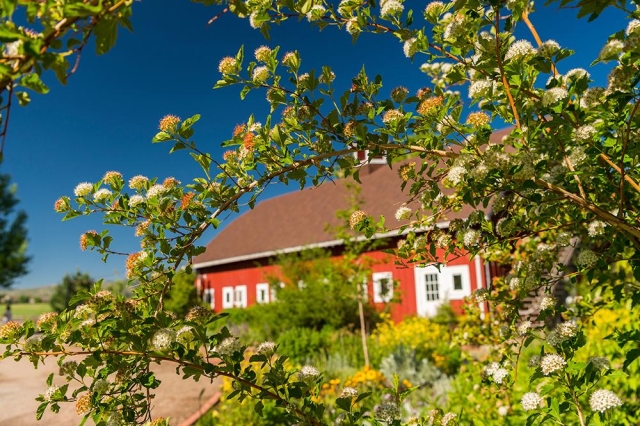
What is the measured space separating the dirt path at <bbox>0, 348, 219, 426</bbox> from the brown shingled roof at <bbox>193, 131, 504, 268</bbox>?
22.2ft

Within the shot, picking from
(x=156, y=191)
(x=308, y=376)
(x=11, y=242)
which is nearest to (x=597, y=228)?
(x=308, y=376)

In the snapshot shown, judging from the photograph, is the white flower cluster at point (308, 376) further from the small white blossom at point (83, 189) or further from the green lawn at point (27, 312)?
the green lawn at point (27, 312)

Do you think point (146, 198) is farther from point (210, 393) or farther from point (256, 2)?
point (210, 393)

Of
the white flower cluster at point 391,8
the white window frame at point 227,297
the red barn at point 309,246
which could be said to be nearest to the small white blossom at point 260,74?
the white flower cluster at point 391,8

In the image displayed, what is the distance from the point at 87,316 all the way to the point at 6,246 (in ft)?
104

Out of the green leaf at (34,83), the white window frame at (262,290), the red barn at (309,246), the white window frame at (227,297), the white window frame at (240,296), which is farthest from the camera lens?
the white window frame at (227,297)

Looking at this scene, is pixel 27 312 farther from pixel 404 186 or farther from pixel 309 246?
pixel 404 186

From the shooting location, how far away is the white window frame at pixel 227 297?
64.3ft

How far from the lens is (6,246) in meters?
27.3

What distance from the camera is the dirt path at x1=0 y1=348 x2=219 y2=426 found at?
673 centimetres

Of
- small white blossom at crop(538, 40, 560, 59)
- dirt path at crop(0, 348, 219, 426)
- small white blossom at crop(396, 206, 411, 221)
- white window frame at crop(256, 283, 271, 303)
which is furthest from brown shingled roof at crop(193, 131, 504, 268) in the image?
small white blossom at crop(538, 40, 560, 59)

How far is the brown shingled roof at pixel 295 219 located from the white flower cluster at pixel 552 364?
1182 cm

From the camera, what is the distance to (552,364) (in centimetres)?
177

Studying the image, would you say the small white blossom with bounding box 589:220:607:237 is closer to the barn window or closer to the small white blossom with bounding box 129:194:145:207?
the small white blossom with bounding box 129:194:145:207
